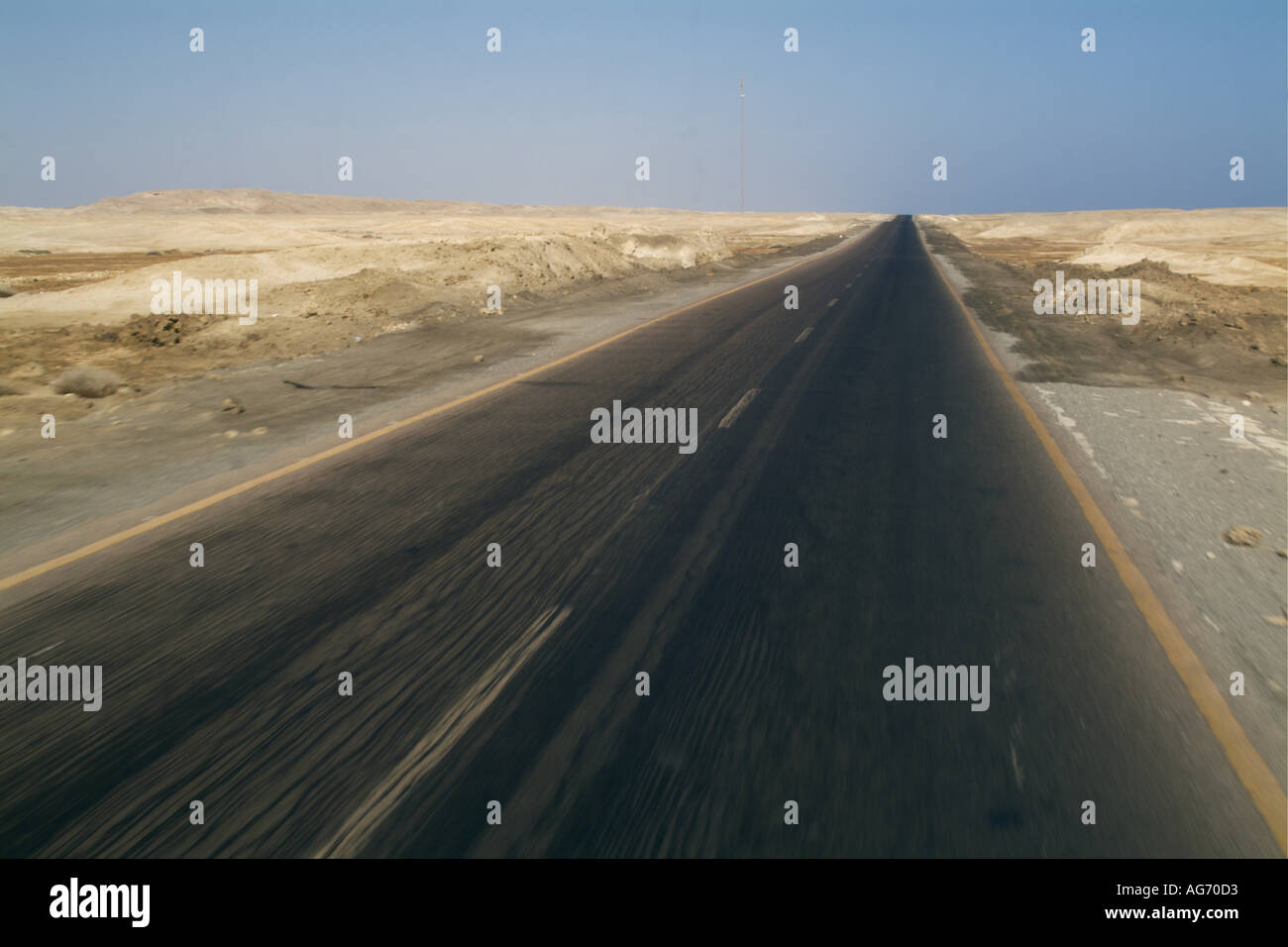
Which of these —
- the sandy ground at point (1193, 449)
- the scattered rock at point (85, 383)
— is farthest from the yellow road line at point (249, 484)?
the sandy ground at point (1193, 449)

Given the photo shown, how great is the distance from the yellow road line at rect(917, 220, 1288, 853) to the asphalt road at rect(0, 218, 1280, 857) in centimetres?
8

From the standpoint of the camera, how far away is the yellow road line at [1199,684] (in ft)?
10.6

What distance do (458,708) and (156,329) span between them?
586 inches

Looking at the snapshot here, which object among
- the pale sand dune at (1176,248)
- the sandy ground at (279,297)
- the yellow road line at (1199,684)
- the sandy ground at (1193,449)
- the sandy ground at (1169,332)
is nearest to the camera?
the yellow road line at (1199,684)

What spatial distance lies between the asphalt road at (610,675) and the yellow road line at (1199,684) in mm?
82

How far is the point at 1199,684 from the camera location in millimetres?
4020

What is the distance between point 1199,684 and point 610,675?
2944 millimetres

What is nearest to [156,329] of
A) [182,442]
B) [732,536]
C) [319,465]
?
[182,442]

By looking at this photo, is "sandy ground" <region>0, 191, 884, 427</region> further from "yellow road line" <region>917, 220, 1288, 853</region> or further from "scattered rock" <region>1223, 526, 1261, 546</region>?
"scattered rock" <region>1223, 526, 1261, 546</region>

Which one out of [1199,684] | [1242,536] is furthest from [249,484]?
[1242,536]

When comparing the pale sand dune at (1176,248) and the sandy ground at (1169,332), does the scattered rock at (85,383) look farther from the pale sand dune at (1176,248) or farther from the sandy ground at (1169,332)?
Answer: the pale sand dune at (1176,248)

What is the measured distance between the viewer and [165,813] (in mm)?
3029

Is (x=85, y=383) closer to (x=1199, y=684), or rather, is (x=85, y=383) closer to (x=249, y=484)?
(x=249, y=484)

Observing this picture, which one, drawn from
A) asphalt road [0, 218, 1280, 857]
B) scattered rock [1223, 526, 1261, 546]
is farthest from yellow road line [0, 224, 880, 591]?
scattered rock [1223, 526, 1261, 546]
